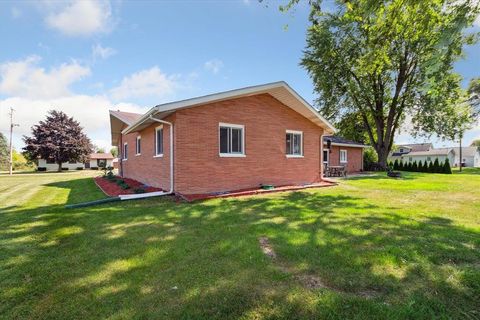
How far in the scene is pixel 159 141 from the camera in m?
11.1

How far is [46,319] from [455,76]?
31.7 meters

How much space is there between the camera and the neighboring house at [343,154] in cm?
2245

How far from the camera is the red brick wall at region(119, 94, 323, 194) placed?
918cm

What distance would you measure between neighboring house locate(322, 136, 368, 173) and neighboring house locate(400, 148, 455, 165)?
122 ft

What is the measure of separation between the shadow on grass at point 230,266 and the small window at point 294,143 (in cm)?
626

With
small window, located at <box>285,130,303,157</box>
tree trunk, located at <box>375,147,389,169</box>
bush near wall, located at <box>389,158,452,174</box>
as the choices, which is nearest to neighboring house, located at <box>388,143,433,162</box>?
bush near wall, located at <box>389,158,452,174</box>

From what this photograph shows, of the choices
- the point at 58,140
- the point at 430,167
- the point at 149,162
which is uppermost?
the point at 58,140

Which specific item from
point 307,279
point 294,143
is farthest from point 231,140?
point 307,279

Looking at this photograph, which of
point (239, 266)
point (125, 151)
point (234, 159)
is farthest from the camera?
point (125, 151)

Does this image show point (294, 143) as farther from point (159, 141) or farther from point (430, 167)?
point (430, 167)

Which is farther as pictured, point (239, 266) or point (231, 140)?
point (231, 140)

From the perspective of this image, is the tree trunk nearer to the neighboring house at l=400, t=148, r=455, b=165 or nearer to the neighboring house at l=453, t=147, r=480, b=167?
the neighboring house at l=400, t=148, r=455, b=165

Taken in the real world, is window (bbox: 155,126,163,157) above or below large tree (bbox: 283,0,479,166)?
below

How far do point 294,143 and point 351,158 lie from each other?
49.0 feet
